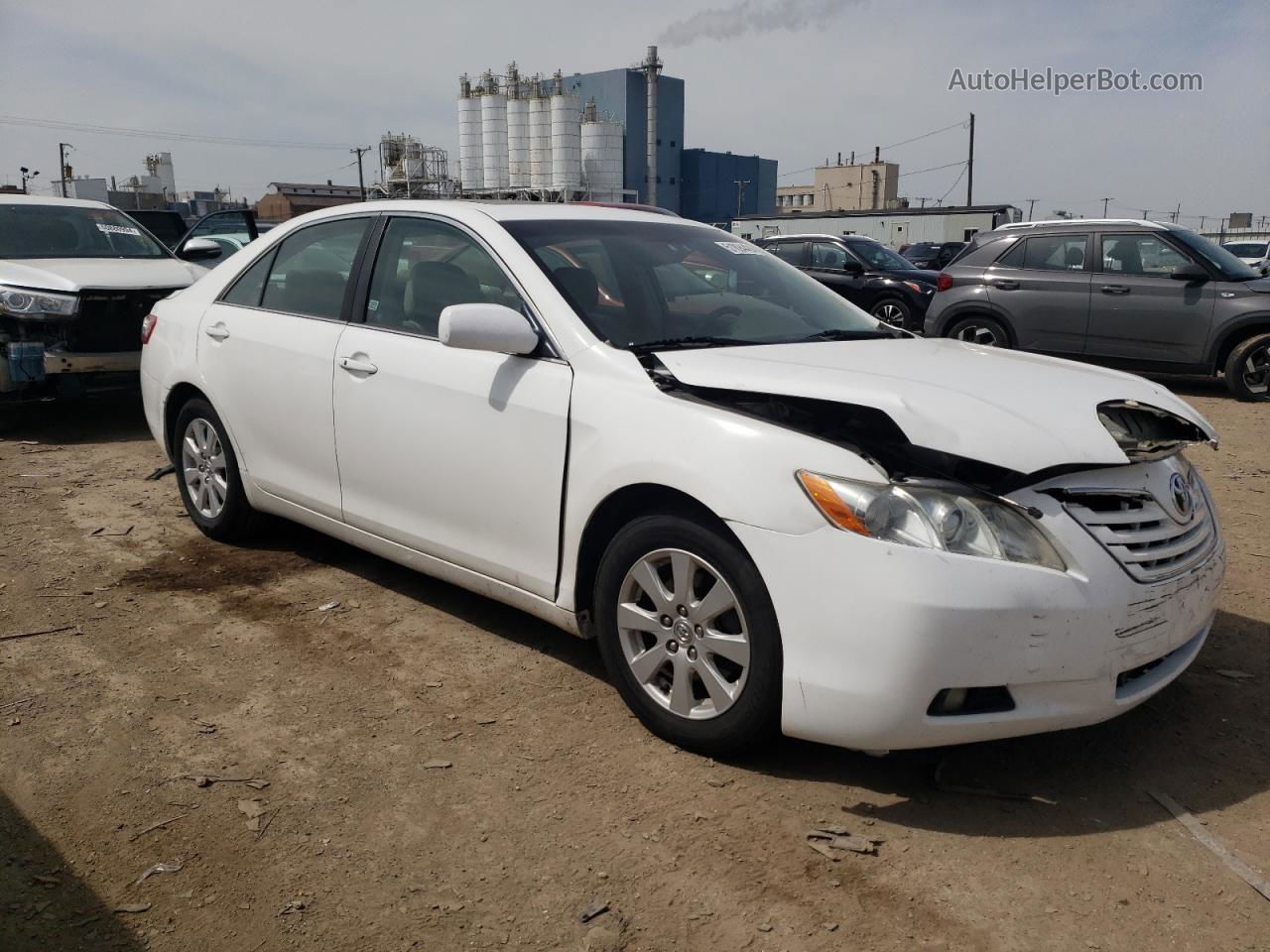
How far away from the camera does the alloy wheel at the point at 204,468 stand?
508 centimetres

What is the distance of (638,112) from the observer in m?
65.9

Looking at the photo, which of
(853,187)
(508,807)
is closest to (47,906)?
(508,807)

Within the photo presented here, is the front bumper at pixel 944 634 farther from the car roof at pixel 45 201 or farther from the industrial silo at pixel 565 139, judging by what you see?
the industrial silo at pixel 565 139

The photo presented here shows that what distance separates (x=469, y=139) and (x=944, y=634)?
60.5 m

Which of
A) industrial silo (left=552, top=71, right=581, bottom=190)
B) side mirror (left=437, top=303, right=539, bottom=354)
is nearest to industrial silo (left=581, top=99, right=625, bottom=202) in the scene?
industrial silo (left=552, top=71, right=581, bottom=190)

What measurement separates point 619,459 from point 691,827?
108 centimetres

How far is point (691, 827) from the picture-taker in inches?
111

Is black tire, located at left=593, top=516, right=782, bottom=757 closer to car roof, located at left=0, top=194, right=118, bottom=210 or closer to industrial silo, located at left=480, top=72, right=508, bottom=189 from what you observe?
car roof, located at left=0, top=194, right=118, bottom=210

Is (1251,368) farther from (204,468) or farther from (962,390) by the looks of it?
(204,468)

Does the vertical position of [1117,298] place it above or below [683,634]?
above

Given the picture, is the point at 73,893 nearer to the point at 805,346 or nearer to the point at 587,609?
the point at 587,609

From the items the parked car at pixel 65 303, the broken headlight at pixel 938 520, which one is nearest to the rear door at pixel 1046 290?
the parked car at pixel 65 303

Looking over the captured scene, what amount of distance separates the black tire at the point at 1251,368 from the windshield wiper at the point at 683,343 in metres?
8.32

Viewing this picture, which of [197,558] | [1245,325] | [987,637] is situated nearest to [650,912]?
[987,637]
